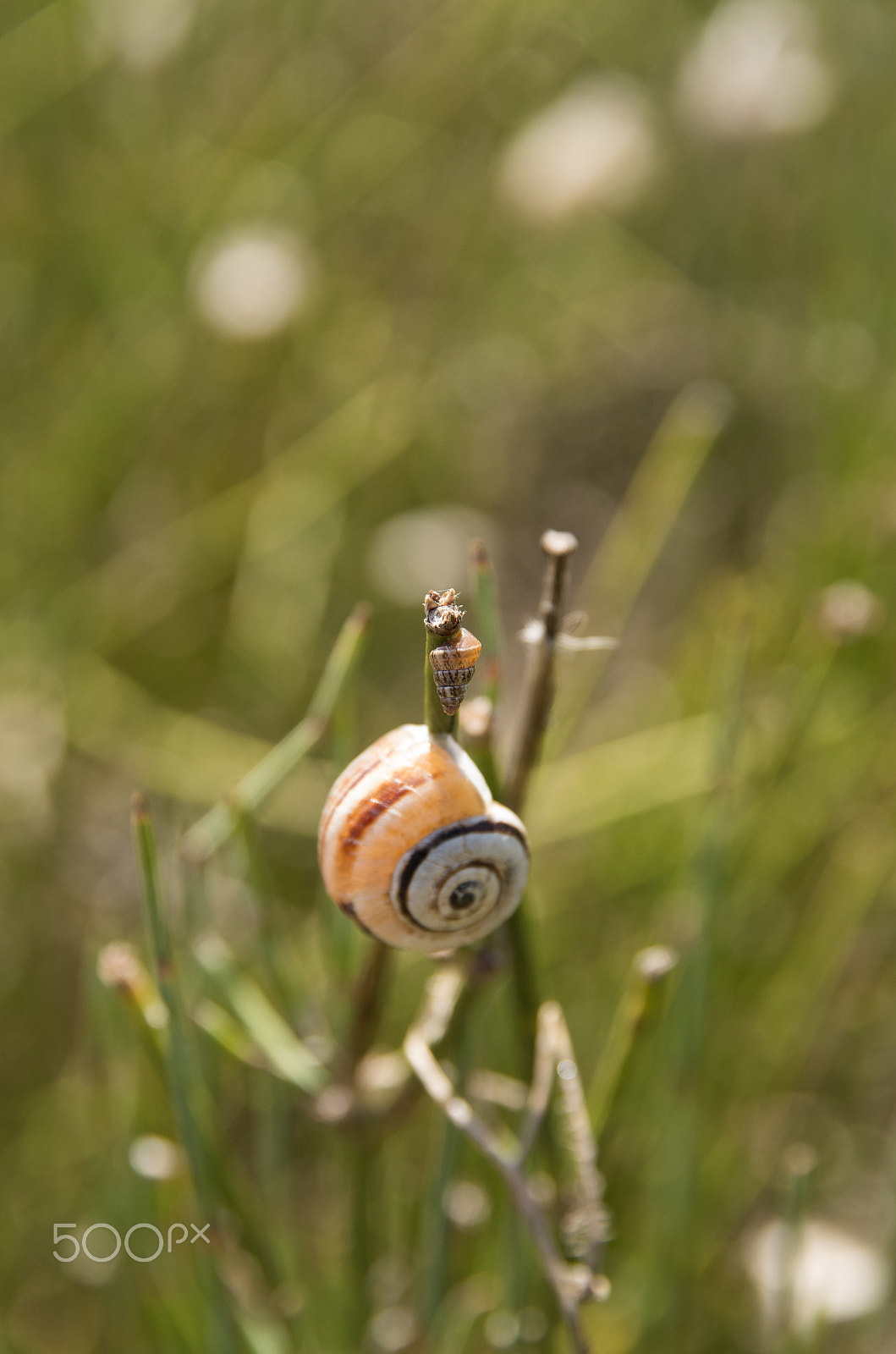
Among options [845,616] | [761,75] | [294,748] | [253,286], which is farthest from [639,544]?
[761,75]

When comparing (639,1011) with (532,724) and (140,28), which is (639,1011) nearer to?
(532,724)

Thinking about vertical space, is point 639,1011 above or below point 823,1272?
above

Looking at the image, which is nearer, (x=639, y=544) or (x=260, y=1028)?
(x=260, y=1028)

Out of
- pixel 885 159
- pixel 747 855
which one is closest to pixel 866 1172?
pixel 747 855

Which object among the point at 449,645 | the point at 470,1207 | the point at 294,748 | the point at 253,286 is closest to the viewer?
the point at 449,645

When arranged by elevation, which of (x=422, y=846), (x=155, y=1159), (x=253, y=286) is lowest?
(x=155, y=1159)

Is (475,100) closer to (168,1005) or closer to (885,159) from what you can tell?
(885,159)
